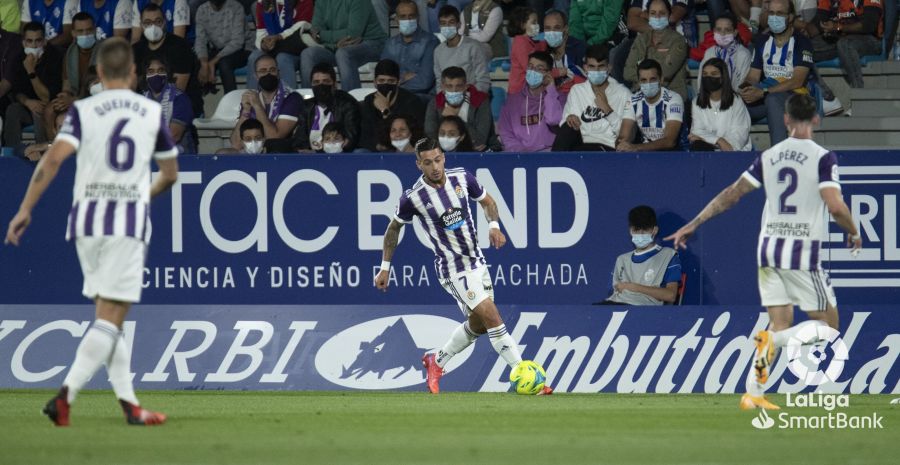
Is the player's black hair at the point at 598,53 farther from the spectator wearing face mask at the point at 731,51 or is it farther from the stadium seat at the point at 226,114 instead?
the stadium seat at the point at 226,114

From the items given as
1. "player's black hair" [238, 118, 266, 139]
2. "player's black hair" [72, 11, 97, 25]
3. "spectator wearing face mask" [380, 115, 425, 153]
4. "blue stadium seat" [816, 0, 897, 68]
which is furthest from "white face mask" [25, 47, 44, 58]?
"blue stadium seat" [816, 0, 897, 68]

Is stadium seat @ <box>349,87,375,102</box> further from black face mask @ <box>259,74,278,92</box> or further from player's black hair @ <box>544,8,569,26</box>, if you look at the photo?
player's black hair @ <box>544,8,569,26</box>

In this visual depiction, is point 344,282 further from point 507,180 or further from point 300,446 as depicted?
point 300,446

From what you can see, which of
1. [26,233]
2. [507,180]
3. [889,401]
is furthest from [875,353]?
[26,233]

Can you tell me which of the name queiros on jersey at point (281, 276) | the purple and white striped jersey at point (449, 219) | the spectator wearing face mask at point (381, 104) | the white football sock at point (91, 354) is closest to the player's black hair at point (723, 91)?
the name queiros on jersey at point (281, 276)

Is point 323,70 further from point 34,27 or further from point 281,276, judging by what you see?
point 34,27

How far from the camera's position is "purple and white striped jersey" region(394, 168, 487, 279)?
12.3 meters

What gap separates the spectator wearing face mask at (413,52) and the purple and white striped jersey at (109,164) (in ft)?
30.1

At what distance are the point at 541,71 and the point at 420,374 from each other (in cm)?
418

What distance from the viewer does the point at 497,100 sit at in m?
17.2

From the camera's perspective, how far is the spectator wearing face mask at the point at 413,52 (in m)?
17.2

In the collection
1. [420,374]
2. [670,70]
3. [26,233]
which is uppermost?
[670,70]

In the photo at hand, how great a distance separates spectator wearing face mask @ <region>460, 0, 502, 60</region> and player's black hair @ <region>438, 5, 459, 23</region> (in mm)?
349

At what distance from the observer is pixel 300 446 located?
7602mm
